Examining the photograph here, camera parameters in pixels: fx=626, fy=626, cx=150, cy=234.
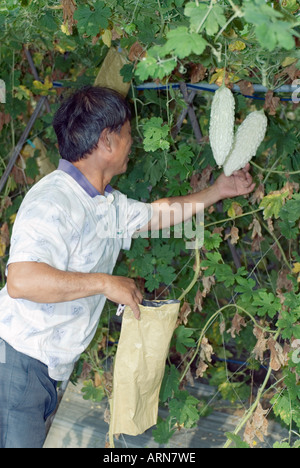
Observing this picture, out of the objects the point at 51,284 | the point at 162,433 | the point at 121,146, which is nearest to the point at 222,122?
the point at 121,146

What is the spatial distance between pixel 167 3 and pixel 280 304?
103cm

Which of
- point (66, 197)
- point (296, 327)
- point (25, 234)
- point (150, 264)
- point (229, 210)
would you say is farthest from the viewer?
point (150, 264)

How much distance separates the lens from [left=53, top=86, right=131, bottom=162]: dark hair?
1857 millimetres

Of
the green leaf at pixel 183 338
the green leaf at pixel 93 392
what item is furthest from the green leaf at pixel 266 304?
the green leaf at pixel 93 392

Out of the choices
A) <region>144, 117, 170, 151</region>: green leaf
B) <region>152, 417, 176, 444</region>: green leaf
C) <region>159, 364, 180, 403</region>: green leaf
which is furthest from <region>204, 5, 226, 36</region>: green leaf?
<region>152, 417, 176, 444</region>: green leaf

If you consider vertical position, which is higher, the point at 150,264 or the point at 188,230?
the point at 188,230

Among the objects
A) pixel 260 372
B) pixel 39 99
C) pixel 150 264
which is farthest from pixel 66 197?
pixel 260 372

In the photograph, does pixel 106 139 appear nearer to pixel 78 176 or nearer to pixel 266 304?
pixel 78 176

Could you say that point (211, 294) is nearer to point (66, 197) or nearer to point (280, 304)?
point (280, 304)

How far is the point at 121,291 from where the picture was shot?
1750 mm

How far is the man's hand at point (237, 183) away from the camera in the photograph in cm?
210

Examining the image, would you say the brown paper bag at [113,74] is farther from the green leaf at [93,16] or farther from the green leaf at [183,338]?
the green leaf at [183,338]

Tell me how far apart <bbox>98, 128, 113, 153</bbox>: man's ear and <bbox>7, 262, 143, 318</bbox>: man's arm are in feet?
1.32
